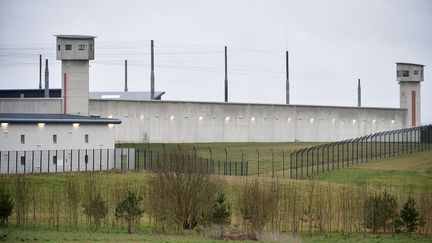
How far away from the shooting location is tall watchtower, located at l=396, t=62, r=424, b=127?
119 meters

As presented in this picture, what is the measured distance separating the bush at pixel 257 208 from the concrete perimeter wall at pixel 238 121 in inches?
1977

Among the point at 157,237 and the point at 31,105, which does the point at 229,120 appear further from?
the point at 157,237

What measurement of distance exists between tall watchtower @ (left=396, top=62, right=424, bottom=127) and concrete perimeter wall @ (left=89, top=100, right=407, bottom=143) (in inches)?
37.3

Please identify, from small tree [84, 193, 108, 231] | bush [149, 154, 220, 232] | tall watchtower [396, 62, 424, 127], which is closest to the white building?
bush [149, 154, 220, 232]

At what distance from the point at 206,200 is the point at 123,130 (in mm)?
50372

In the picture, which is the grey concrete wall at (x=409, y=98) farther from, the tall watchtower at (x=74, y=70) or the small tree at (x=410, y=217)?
the small tree at (x=410, y=217)

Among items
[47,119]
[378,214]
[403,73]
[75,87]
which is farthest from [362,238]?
[403,73]

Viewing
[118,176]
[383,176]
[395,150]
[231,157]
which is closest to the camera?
[118,176]

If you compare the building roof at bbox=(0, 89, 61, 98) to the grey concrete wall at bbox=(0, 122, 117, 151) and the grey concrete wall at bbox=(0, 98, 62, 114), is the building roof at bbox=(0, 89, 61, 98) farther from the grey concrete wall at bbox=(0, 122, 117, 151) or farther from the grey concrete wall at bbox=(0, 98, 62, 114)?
the grey concrete wall at bbox=(0, 122, 117, 151)

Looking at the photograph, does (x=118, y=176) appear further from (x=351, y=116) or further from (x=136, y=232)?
(x=351, y=116)

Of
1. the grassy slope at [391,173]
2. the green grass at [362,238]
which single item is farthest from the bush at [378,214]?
the grassy slope at [391,173]

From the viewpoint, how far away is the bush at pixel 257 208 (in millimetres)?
43750

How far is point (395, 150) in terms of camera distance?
91438mm

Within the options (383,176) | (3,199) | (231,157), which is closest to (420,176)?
(383,176)
